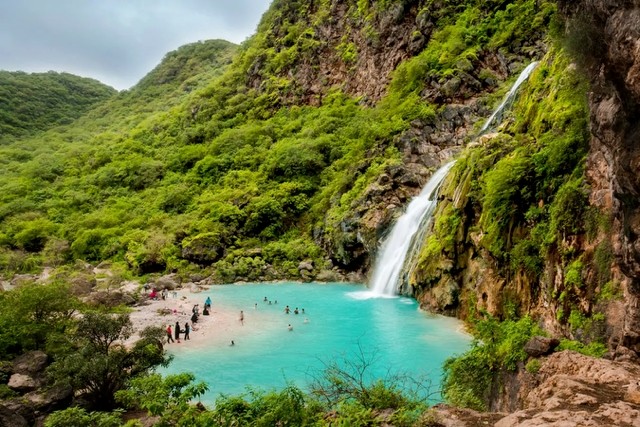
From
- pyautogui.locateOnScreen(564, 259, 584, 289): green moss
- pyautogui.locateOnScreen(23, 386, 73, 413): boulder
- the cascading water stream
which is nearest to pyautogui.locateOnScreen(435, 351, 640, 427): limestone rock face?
pyautogui.locateOnScreen(564, 259, 584, 289): green moss

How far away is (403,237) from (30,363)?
21128 millimetres

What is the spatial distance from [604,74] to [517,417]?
290 inches

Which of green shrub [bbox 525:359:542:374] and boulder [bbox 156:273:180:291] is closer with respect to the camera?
green shrub [bbox 525:359:542:374]

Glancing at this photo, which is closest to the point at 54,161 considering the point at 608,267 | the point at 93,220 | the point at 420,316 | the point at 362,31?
the point at 93,220

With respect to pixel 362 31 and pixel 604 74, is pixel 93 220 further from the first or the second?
pixel 604 74

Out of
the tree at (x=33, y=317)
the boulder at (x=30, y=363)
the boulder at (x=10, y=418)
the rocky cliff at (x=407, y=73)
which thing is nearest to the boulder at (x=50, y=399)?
the boulder at (x=10, y=418)

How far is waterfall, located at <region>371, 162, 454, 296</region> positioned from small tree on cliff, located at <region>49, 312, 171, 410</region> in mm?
16138

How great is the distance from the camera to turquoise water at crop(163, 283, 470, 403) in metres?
15.8

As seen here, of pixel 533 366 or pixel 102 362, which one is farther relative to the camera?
pixel 102 362

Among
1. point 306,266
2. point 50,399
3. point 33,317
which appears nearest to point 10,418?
point 50,399

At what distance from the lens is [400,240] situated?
2945cm

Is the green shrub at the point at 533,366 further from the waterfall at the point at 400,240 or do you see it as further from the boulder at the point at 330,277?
the boulder at the point at 330,277

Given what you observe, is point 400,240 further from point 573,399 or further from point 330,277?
point 573,399

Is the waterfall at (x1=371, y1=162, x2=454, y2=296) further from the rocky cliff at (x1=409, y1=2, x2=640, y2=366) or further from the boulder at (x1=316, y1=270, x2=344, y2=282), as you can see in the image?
the boulder at (x1=316, y1=270, x2=344, y2=282)
